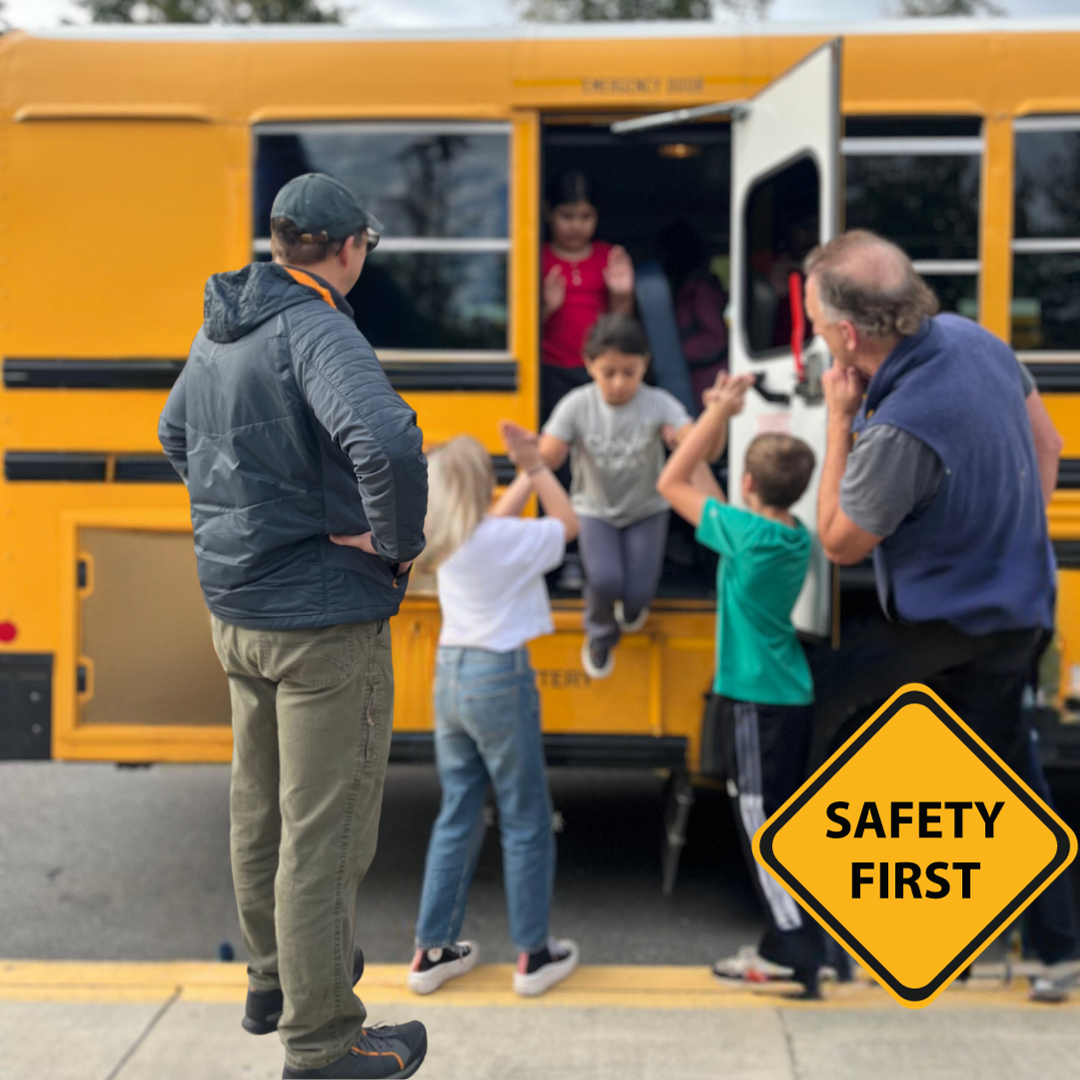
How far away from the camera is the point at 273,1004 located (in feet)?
8.56

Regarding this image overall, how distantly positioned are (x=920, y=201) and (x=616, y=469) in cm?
128

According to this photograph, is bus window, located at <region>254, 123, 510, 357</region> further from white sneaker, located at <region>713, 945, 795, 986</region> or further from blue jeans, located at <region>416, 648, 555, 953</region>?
white sneaker, located at <region>713, 945, 795, 986</region>

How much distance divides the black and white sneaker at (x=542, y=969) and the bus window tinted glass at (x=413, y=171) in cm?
219

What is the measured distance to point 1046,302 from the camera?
3.92 meters

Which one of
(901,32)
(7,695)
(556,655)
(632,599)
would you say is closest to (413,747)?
(556,655)

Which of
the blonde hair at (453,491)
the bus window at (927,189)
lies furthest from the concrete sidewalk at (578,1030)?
the bus window at (927,189)

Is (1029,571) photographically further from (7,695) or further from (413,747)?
(7,695)

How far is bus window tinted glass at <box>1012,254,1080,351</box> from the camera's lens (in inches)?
154

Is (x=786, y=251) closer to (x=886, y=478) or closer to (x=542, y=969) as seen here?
(x=886, y=478)

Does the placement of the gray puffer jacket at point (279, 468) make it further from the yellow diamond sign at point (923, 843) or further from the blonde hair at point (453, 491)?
the yellow diamond sign at point (923, 843)

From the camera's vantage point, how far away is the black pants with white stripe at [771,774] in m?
3.40

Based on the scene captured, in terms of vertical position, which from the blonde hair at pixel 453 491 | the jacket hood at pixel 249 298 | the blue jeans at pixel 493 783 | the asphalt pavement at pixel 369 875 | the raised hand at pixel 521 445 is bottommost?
the asphalt pavement at pixel 369 875

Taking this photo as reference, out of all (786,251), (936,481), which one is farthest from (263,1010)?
(786,251)

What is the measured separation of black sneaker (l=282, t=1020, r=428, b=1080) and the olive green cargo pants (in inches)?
0.9
